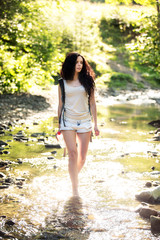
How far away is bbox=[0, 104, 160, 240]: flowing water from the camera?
468cm

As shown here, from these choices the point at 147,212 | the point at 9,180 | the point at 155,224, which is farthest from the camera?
the point at 9,180

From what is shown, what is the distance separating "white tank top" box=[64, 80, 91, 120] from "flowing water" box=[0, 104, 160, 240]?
56.4 inches

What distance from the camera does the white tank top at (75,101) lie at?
5.78 m

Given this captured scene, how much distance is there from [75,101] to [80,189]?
5.67 feet

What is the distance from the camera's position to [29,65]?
1820 centimetres

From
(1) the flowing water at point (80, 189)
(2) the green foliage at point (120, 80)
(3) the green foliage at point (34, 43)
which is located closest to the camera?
(1) the flowing water at point (80, 189)

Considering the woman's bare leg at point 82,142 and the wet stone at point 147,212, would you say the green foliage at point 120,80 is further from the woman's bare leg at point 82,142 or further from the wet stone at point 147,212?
the wet stone at point 147,212

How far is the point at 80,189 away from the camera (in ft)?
21.1

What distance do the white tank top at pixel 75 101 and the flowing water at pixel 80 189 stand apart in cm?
143

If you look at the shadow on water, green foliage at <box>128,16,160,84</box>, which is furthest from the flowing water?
green foliage at <box>128,16,160,84</box>

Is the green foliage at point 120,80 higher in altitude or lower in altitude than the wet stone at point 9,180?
lower

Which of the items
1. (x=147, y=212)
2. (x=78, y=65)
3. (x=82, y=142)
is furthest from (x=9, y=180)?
(x=147, y=212)

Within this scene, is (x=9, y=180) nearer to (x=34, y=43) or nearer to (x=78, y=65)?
(x=78, y=65)

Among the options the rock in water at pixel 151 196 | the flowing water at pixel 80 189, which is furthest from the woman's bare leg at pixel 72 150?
the rock in water at pixel 151 196
